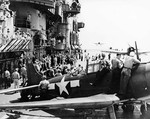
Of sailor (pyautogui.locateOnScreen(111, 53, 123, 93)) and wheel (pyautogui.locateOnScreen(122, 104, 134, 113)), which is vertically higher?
sailor (pyautogui.locateOnScreen(111, 53, 123, 93))

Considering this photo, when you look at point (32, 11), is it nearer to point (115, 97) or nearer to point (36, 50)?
point (36, 50)

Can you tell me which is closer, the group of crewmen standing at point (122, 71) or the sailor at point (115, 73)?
the group of crewmen standing at point (122, 71)

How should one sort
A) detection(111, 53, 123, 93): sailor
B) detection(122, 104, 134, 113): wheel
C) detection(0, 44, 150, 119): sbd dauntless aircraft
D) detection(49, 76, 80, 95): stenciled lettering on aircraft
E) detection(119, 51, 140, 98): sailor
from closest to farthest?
detection(0, 44, 150, 119): sbd dauntless aircraft < detection(119, 51, 140, 98): sailor < detection(111, 53, 123, 93): sailor < detection(49, 76, 80, 95): stenciled lettering on aircraft < detection(122, 104, 134, 113): wheel

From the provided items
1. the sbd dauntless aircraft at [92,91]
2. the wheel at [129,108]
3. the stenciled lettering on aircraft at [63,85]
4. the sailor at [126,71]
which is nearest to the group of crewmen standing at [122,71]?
the sailor at [126,71]

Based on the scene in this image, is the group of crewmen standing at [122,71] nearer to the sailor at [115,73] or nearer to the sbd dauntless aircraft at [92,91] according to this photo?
the sailor at [115,73]

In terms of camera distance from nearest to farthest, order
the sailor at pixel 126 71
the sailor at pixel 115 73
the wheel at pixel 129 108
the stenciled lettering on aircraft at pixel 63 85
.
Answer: the sailor at pixel 126 71, the sailor at pixel 115 73, the stenciled lettering on aircraft at pixel 63 85, the wheel at pixel 129 108

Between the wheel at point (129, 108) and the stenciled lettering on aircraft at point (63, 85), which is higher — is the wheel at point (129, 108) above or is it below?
below

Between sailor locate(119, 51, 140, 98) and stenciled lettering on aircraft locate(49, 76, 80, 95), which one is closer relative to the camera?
sailor locate(119, 51, 140, 98)

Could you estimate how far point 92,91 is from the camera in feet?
36.5

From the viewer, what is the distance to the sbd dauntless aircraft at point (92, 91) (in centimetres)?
963

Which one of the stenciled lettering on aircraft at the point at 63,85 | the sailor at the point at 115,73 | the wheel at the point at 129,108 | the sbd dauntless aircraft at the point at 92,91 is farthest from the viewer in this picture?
the wheel at the point at 129,108

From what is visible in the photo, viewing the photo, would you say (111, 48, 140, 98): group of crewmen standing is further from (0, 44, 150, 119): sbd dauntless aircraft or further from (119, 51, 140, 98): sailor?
(0, 44, 150, 119): sbd dauntless aircraft

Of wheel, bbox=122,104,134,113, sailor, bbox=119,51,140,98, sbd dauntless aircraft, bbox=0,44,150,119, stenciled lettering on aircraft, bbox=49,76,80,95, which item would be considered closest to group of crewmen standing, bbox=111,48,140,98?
sailor, bbox=119,51,140,98

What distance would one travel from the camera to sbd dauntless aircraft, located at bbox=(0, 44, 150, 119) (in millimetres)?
9633
